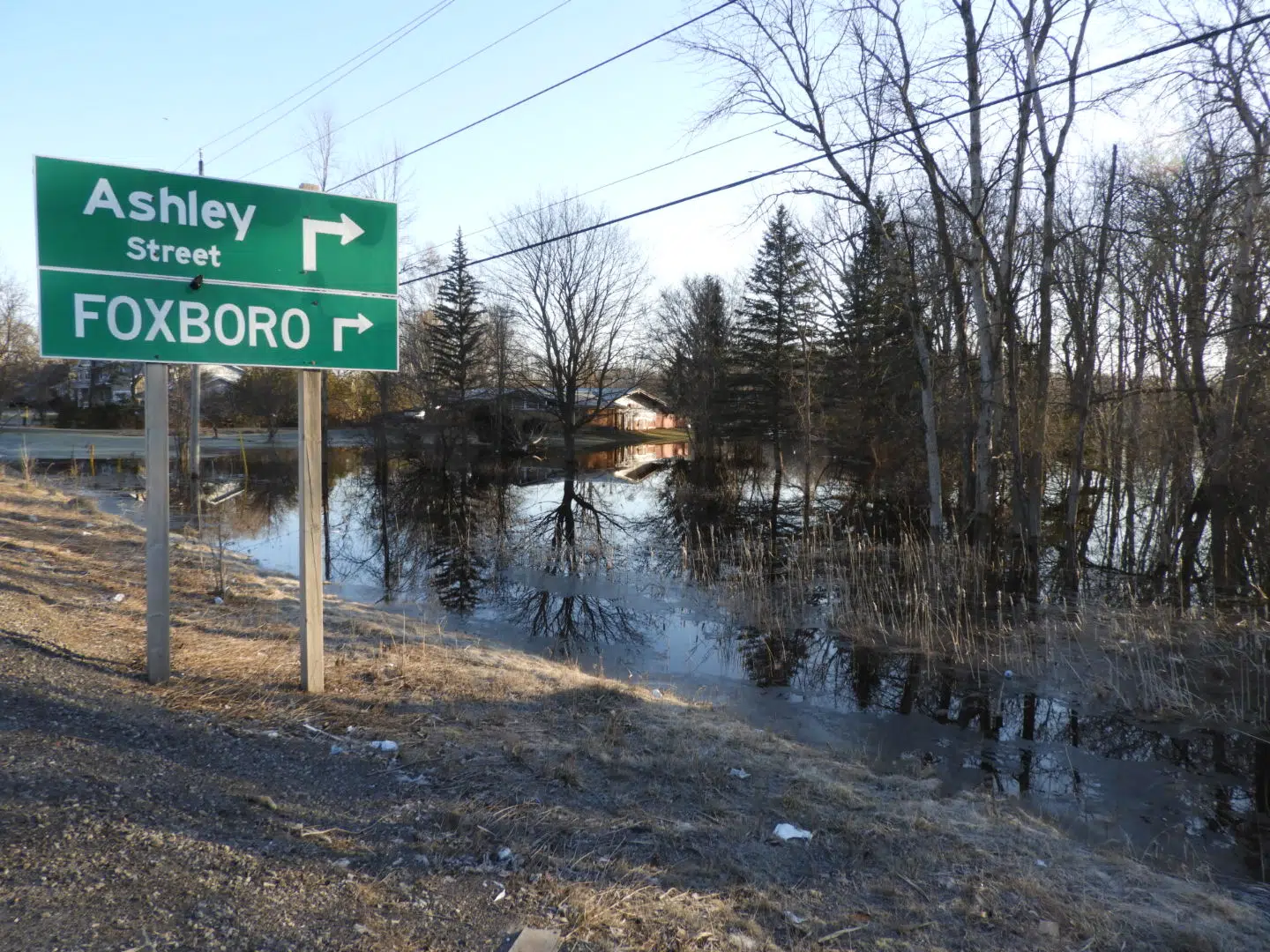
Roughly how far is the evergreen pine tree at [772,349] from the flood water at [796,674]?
23.5m

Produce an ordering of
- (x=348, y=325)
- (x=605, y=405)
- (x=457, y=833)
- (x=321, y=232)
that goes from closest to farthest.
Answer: (x=457, y=833)
(x=321, y=232)
(x=348, y=325)
(x=605, y=405)

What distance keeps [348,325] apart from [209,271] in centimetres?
88

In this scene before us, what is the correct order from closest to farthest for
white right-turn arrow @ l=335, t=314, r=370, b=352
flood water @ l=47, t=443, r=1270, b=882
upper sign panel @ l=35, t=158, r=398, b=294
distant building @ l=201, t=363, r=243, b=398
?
upper sign panel @ l=35, t=158, r=398, b=294
white right-turn arrow @ l=335, t=314, r=370, b=352
flood water @ l=47, t=443, r=1270, b=882
distant building @ l=201, t=363, r=243, b=398

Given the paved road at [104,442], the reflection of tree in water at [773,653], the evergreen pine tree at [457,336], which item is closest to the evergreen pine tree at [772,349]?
the evergreen pine tree at [457,336]

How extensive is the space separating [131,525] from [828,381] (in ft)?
108

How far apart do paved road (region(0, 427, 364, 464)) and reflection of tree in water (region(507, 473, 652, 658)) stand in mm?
23954

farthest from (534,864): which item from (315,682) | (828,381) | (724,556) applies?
(828,381)

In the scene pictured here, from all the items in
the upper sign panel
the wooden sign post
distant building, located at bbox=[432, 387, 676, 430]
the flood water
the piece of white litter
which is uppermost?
distant building, located at bbox=[432, 387, 676, 430]

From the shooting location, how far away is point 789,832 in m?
4.38

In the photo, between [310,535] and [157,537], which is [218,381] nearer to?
[157,537]

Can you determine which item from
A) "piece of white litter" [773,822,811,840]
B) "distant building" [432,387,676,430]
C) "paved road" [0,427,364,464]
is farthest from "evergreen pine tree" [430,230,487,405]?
"piece of white litter" [773,822,811,840]

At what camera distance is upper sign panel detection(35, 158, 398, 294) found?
485 cm

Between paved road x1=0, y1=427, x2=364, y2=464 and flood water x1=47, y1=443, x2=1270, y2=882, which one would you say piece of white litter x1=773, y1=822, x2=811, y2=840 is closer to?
flood water x1=47, y1=443, x2=1270, y2=882

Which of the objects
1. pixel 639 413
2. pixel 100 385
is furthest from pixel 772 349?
pixel 100 385
